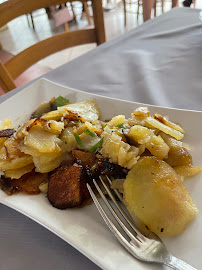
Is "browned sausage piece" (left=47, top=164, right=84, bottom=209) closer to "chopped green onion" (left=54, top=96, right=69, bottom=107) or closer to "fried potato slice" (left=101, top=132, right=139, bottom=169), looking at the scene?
"fried potato slice" (left=101, top=132, right=139, bottom=169)

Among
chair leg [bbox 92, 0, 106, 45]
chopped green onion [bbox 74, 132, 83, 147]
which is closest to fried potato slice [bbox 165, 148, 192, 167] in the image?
chopped green onion [bbox 74, 132, 83, 147]

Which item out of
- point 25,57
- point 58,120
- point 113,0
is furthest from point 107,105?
point 113,0

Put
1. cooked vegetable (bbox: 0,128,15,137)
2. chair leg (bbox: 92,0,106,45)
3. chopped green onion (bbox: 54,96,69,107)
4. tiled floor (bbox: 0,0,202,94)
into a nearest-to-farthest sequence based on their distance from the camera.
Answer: cooked vegetable (bbox: 0,128,15,137) < chopped green onion (bbox: 54,96,69,107) < chair leg (bbox: 92,0,106,45) < tiled floor (bbox: 0,0,202,94)

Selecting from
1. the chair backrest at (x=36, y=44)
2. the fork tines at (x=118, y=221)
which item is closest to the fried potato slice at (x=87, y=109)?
the fork tines at (x=118, y=221)

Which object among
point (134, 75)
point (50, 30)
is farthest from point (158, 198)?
point (50, 30)

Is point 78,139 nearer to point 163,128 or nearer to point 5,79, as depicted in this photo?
point 163,128

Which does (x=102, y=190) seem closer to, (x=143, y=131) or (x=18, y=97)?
(x=143, y=131)

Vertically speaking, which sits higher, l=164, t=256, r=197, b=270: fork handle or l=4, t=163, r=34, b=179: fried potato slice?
l=4, t=163, r=34, b=179: fried potato slice
